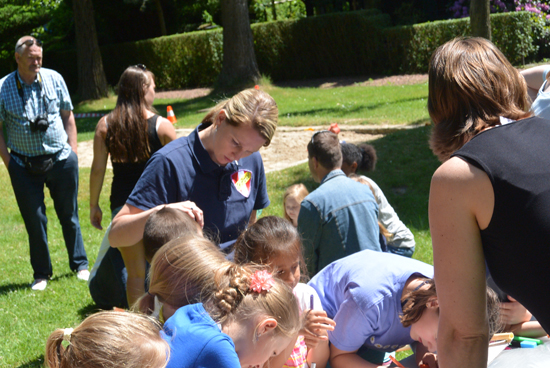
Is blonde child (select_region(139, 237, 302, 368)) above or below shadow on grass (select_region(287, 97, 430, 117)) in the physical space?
above

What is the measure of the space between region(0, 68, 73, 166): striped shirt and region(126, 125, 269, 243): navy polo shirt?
268 centimetres

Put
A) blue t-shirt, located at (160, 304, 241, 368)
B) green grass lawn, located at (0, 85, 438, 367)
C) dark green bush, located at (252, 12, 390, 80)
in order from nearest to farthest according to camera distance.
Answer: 1. blue t-shirt, located at (160, 304, 241, 368)
2. green grass lawn, located at (0, 85, 438, 367)
3. dark green bush, located at (252, 12, 390, 80)

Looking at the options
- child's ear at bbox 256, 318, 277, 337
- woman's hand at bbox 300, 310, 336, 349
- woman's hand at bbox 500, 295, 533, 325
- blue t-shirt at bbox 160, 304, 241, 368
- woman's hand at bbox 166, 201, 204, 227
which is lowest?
woman's hand at bbox 500, 295, 533, 325

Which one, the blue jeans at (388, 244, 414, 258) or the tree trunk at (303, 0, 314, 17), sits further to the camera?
the tree trunk at (303, 0, 314, 17)

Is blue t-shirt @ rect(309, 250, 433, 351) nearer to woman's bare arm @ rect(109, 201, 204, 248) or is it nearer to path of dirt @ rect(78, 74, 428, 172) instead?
woman's bare arm @ rect(109, 201, 204, 248)

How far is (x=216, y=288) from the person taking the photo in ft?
6.73

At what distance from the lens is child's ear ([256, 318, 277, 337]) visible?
1951 millimetres

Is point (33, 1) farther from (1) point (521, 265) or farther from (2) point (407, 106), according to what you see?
(1) point (521, 265)

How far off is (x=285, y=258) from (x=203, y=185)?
57cm

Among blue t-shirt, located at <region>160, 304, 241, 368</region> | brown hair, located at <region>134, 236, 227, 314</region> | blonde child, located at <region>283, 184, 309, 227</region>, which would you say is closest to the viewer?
blue t-shirt, located at <region>160, 304, 241, 368</region>

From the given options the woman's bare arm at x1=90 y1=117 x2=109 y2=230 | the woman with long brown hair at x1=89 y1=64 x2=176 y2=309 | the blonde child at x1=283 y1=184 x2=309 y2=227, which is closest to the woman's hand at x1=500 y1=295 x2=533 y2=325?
the blonde child at x1=283 y1=184 x2=309 y2=227

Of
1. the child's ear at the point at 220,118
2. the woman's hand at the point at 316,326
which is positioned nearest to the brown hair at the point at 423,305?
the woman's hand at the point at 316,326

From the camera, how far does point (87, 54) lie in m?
19.1

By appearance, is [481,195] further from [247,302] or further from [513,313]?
[513,313]
